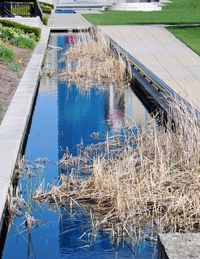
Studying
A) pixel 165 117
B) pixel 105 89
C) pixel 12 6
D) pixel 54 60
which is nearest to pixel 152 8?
pixel 12 6

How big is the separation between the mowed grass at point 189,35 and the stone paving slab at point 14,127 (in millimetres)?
7596

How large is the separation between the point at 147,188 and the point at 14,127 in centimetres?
329

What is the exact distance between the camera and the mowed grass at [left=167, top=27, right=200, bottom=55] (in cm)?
2168

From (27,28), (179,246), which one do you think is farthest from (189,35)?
(179,246)

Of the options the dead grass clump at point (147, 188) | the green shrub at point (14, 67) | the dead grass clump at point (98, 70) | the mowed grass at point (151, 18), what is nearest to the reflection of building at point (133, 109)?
the dead grass clump at point (98, 70)

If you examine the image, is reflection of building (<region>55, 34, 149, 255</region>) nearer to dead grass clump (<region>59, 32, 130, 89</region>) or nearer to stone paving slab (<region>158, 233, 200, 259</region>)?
dead grass clump (<region>59, 32, 130, 89</region>)

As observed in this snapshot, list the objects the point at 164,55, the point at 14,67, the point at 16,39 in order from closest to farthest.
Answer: the point at 14,67 < the point at 164,55 < the point at 16,39

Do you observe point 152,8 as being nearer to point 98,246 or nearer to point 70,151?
point 70,151

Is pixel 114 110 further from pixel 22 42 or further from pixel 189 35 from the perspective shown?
pixel 189 35

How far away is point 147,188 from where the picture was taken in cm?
639

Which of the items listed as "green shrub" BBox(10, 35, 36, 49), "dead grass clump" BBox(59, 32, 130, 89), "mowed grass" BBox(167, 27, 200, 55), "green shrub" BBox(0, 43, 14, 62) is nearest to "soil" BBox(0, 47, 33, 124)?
"green shrub" BBox(0, 43, 14, 62)

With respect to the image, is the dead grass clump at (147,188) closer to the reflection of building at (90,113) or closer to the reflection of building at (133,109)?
the reflection of building at (90,113)

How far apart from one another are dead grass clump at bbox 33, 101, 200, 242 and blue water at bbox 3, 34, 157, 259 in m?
0.21

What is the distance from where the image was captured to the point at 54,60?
19.6 m
